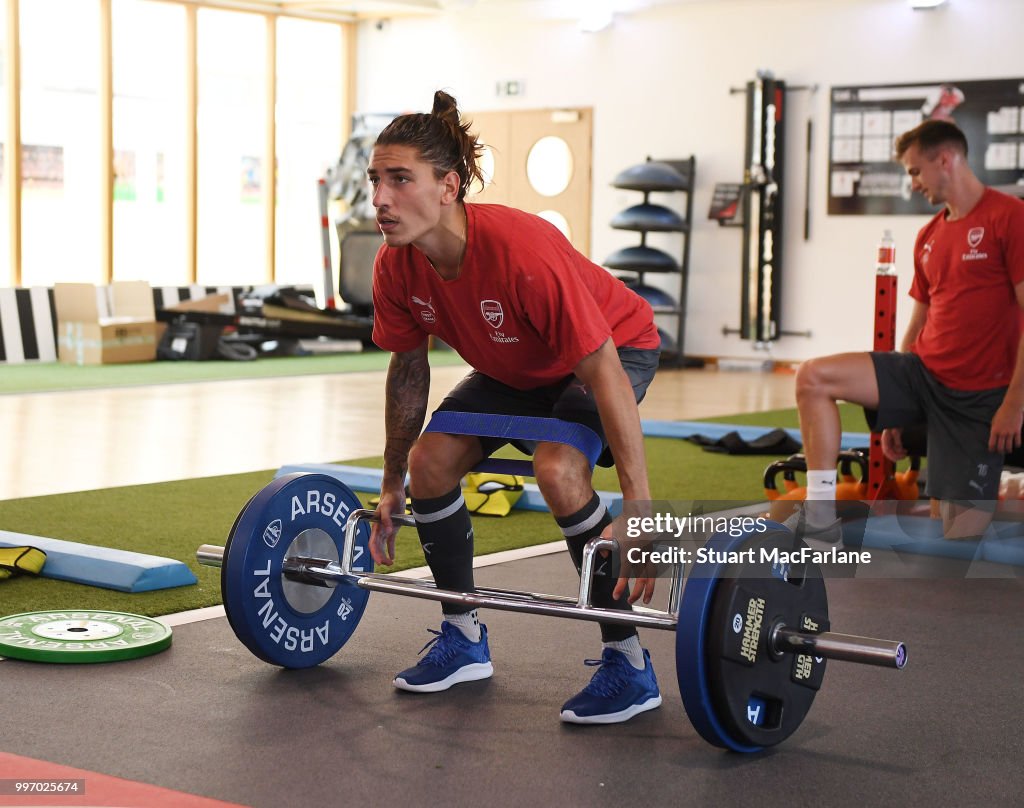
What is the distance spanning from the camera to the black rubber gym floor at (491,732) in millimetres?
2133

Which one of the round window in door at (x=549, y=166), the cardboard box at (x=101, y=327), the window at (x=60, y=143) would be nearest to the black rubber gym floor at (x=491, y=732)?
the cardboard box at (x=101, y=327)

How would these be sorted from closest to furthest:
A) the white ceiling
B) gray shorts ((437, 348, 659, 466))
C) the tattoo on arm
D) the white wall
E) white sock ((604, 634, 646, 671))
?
white sock ((604, 634, 646, 671))
gray shorts ((437, 348, 659, 466))
the tattoo on arm
the white wall
the white ceiling

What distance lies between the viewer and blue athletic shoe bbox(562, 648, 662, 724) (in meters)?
2.46

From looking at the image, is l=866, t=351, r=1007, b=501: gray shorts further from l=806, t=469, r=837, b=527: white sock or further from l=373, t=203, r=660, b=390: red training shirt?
l=373, t=203, r=660, b=390: red training shirt

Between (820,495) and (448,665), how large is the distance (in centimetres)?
160

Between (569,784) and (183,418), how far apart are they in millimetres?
5193

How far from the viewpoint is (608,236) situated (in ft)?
37.4

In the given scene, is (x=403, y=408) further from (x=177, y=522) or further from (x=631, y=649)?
(x=177, y=522)

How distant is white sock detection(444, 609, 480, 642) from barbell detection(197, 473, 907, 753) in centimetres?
17

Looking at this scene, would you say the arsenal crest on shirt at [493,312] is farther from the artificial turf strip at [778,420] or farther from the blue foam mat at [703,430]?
the artificial turf strip at [778,420]

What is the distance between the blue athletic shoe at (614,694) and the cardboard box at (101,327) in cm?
804

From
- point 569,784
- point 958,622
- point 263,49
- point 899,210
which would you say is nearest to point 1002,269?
point 958,622

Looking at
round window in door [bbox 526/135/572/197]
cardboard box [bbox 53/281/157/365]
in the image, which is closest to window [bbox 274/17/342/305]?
round window in door [bbox 526/135/572/197]

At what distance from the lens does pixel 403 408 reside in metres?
2.77
